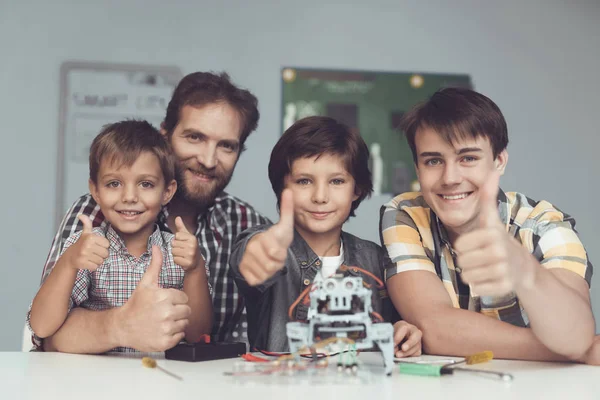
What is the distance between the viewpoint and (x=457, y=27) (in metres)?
3.45

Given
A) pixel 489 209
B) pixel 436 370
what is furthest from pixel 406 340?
pixel 489 209

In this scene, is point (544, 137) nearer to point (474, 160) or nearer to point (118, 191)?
point (474, 160)

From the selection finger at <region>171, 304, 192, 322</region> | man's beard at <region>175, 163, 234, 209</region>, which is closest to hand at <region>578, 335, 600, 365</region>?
finger at <region>171, 304, 192, 322</region>

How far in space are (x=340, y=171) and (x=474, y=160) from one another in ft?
1.13

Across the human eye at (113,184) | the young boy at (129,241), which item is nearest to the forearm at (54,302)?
the young boy at (129,241)

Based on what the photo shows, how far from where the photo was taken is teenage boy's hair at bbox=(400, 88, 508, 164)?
164 centimetres

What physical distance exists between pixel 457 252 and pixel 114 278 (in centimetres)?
87

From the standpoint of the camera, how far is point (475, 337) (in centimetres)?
139

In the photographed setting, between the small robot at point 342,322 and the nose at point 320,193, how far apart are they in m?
0.60

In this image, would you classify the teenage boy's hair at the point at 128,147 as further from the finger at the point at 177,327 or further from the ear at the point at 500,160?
the ear at the point at 500,160

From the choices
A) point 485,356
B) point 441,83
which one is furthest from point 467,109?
point 441,83

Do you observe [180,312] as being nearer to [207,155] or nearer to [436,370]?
[436,370]

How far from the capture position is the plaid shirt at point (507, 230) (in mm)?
1496

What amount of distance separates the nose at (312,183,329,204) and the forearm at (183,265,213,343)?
1.11 feet
